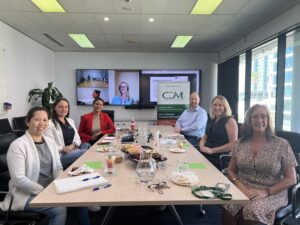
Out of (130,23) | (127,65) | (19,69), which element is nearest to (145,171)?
(130,23)

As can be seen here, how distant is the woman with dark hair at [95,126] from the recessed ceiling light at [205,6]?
2049 millimetres

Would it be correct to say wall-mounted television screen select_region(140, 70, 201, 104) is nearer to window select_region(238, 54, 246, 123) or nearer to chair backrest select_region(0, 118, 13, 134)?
window select_region(238, 54, 246, 123)

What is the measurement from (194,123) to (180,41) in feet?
8.38


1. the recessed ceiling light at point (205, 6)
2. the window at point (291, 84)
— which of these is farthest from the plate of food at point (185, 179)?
the window at point (291, 84)

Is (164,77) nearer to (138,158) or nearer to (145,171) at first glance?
(138,158)

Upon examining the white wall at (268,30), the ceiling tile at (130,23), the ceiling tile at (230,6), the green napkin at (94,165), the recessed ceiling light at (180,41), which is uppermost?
the recessed ceiling light at (180,41)

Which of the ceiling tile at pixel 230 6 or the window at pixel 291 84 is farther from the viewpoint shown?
the window at pixel 291 84

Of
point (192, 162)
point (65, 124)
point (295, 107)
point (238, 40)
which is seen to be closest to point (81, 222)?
point (192, 162)

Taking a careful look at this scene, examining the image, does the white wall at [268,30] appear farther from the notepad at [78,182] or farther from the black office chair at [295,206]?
the notepad at [78,182]

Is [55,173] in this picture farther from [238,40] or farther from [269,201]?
[238,40]

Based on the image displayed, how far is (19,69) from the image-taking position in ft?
15.7

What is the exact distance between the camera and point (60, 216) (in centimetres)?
168

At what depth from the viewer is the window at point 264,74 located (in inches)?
168

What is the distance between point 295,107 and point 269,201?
8.24 ft
